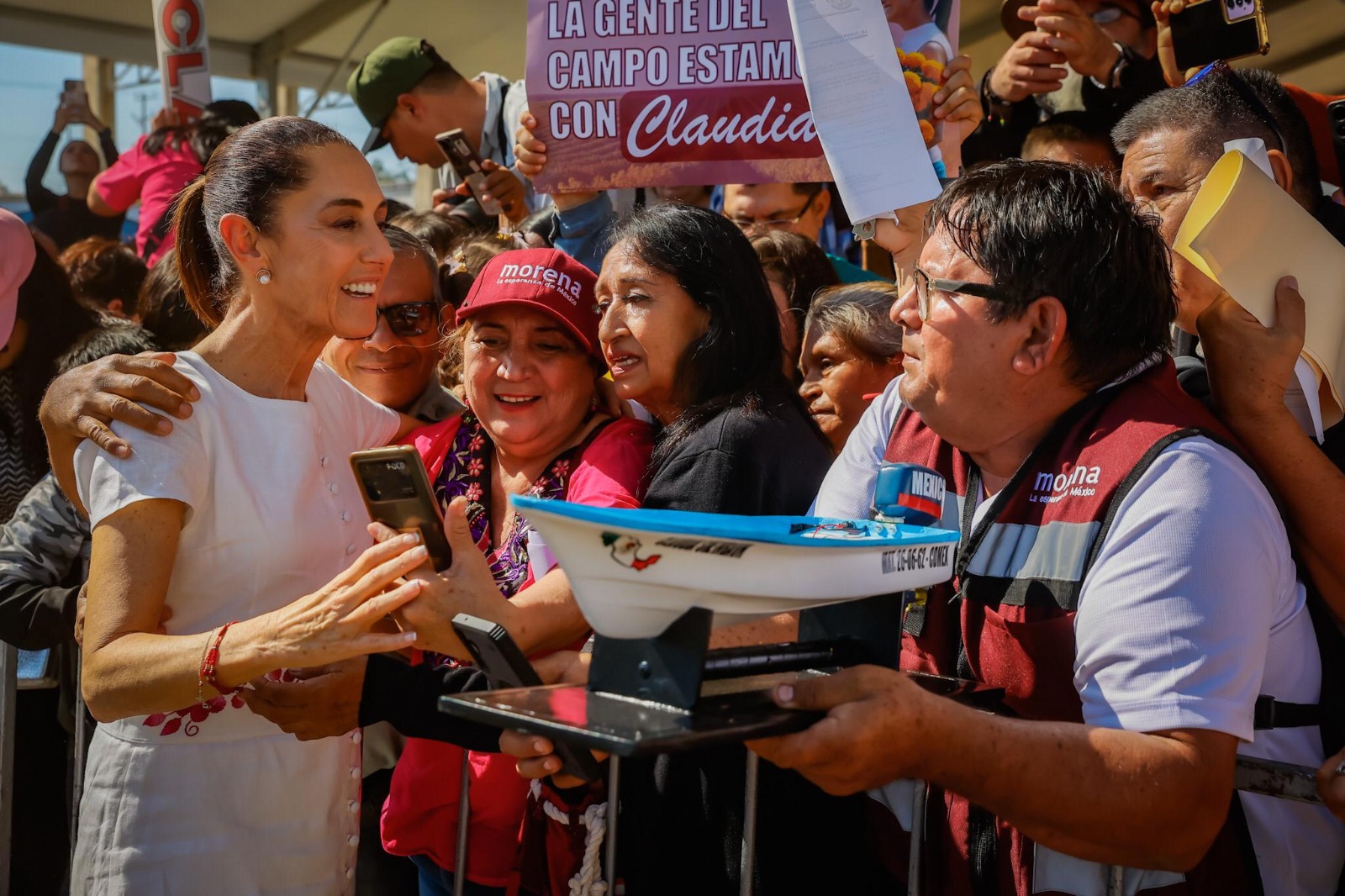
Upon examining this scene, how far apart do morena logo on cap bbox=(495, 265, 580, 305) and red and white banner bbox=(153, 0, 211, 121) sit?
341cm

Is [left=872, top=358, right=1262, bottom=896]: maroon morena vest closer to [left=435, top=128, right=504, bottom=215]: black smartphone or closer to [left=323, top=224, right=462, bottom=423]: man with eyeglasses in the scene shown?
[left=323, top=224, right=462, bottom=423]: man with eyeglasses

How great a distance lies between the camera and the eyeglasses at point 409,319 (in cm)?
339

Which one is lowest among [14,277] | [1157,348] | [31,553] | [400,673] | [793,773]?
[793,773]

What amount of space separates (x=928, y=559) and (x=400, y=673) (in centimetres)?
114

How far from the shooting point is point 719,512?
242cm

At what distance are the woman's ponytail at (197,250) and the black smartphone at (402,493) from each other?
900mm

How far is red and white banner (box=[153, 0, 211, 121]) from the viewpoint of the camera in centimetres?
531

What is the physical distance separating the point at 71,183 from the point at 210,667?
22.9 feet

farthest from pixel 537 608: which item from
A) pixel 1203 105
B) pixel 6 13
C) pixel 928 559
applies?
pixel 6 13

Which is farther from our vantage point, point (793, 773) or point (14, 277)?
point (14, 277)

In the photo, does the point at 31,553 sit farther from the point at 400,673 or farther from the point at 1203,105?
the point at 1203,105

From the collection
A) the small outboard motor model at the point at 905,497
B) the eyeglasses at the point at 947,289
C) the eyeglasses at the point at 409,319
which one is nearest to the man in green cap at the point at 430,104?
the eyeglasses at the point at 409,319

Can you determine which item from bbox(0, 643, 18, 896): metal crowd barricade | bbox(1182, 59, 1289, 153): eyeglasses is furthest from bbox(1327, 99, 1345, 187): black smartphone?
bbox(0, 643, 18, 896): metal crowd barricade

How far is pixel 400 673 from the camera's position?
92.7 inches
